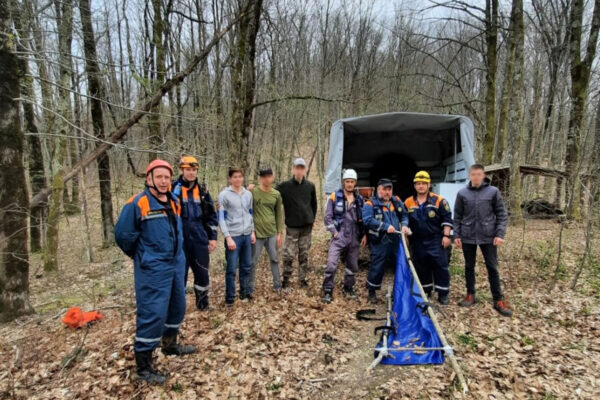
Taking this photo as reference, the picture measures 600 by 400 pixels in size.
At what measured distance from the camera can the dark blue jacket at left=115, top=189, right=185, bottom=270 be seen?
301 centimetres

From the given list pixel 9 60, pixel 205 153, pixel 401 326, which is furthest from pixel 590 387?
pixel 205 153

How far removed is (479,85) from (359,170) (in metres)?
16.0

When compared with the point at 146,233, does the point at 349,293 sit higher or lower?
lower

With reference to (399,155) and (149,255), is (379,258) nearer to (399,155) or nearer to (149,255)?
(149,255)

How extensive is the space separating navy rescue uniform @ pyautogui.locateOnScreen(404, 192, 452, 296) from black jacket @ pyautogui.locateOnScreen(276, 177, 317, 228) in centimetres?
166

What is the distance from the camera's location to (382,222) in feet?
16.8

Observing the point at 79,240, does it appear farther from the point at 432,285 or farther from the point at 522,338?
the point at 522,338

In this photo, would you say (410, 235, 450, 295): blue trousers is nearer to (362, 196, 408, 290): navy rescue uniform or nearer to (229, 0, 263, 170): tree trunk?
(362, 196, 408, 290): navy rescue uniform

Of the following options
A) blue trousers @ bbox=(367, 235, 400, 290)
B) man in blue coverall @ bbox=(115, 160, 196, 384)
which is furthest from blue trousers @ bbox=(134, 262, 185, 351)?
blue trousers @ bbox=(367, 235, 400, 290)

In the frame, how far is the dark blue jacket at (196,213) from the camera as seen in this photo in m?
4.32

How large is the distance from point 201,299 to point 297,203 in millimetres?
2121

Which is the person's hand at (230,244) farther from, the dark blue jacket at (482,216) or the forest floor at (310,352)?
the dark blue jacket at (482,216)

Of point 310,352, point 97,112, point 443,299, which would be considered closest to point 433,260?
point 443,299

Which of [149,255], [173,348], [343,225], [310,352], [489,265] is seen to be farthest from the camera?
[343,225]
